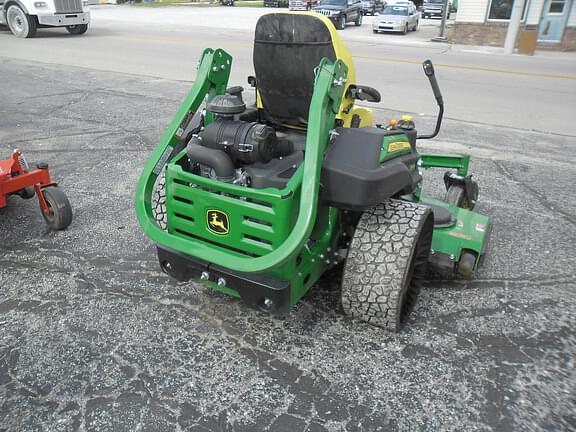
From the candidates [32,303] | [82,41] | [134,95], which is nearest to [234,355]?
[32,303]

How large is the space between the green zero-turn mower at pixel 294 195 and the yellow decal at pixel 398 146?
0.4 inches

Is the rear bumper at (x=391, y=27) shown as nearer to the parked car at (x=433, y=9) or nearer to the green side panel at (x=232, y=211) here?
the parked car at (x=433, y=9)

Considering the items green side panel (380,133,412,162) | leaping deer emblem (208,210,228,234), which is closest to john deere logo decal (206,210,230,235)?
leaping deer emblem (208,210,228,234)

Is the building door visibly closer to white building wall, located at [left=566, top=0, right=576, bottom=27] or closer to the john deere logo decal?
white building wall, located at [left=566, top=0, right=576, bottom=27]

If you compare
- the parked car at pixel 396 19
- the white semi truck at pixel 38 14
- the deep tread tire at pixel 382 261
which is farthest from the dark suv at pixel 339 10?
the deep tread tire at pixel 382 261

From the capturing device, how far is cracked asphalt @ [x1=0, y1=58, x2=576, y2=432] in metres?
2.30

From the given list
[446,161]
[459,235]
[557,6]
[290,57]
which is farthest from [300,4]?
[459,235]

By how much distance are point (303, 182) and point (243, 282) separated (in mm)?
596

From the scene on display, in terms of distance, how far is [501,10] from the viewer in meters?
19.1

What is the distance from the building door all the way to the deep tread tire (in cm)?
1990

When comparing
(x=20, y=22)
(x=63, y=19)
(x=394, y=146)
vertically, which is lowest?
(x=20, y=22)

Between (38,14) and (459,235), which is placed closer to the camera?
(459,235)

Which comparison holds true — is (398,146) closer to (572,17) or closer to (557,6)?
(572,17)

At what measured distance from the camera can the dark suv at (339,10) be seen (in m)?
22.9
